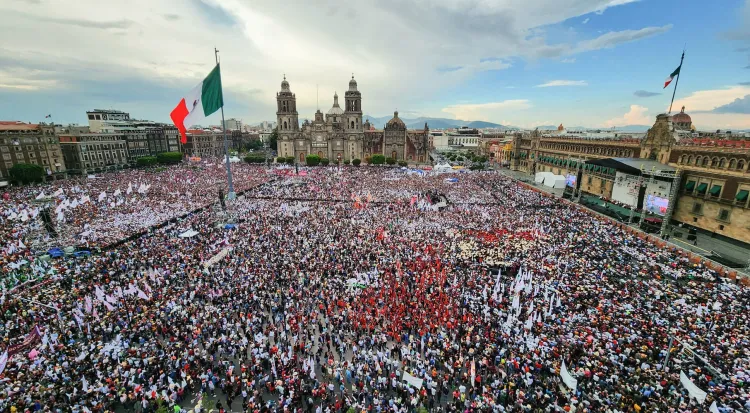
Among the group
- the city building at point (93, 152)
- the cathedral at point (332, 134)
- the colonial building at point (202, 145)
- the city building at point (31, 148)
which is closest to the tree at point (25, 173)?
the city building at point (31, 148)

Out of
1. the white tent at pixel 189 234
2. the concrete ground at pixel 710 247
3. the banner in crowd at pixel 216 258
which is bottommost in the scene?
the concrete ground at pixel 710 247

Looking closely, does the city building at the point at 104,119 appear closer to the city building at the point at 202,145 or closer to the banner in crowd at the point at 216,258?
the city building at the point at 202,145

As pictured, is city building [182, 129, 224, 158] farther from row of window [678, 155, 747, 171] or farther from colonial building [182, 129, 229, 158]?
row of window [678, 155, 747, 171]

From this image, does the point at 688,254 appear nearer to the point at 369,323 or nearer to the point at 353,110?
the point at 369,323

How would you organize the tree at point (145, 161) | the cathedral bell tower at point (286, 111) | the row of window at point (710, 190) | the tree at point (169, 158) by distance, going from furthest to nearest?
Answer: the cathedral bell tower at point (286, 111) < the tree at point (169, 158) < the tree at point (145, 161) < the row of window at point (710, 190)

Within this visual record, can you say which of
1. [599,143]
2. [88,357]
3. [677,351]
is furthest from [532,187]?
[88,357]

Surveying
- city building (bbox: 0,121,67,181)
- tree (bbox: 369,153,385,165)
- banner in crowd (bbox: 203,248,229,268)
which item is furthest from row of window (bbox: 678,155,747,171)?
city building (bbox: 0,121,67,181)

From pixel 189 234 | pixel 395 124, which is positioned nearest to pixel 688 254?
pixel 189 234

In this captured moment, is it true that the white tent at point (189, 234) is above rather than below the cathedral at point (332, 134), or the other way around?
below
